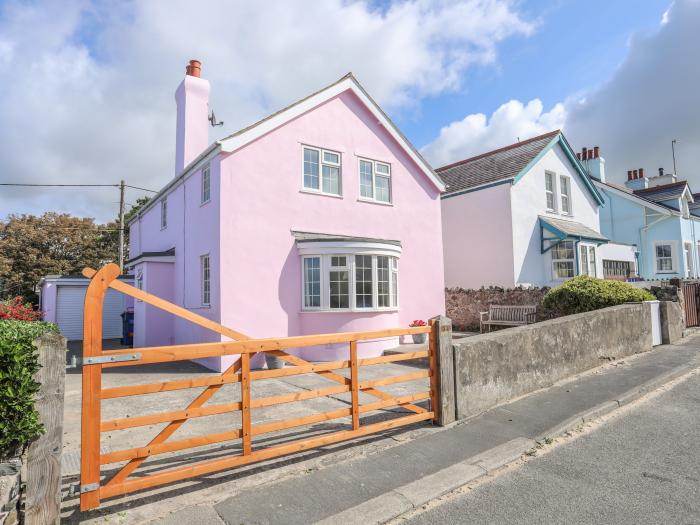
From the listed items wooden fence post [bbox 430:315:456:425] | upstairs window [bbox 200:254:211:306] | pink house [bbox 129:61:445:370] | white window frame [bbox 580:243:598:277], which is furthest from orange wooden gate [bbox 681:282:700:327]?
upstairs window [bbox 200:254:211:306]

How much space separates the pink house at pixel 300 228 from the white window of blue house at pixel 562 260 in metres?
6.42

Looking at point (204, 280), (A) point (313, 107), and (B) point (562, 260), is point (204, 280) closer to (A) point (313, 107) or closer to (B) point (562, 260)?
(A) point (313, 107)

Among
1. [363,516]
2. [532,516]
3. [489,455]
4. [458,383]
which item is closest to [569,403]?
[458,383]

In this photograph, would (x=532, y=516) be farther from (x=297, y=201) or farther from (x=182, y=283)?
(x=182, y=283)

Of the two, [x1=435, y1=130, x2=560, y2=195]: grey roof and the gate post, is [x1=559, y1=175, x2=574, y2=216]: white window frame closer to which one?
[x1=435, y1=130, x2=560, y2=195]: grey roof

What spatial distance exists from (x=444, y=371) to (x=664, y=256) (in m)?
26.2

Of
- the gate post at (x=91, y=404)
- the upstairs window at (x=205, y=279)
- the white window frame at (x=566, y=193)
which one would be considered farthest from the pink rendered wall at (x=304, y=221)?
the white window frame at (x=566, y=193)

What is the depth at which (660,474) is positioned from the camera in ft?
14.4

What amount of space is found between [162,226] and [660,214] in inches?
1041

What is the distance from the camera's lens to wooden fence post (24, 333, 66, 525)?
10.8ft

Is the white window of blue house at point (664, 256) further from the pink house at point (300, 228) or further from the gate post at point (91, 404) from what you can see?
the gate post at point (91, 404)

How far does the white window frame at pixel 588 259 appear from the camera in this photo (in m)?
18.6

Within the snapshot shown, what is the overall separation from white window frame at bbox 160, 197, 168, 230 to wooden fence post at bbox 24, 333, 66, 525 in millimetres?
13209

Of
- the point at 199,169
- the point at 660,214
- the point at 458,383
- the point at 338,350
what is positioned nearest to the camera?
the point at 458,383
